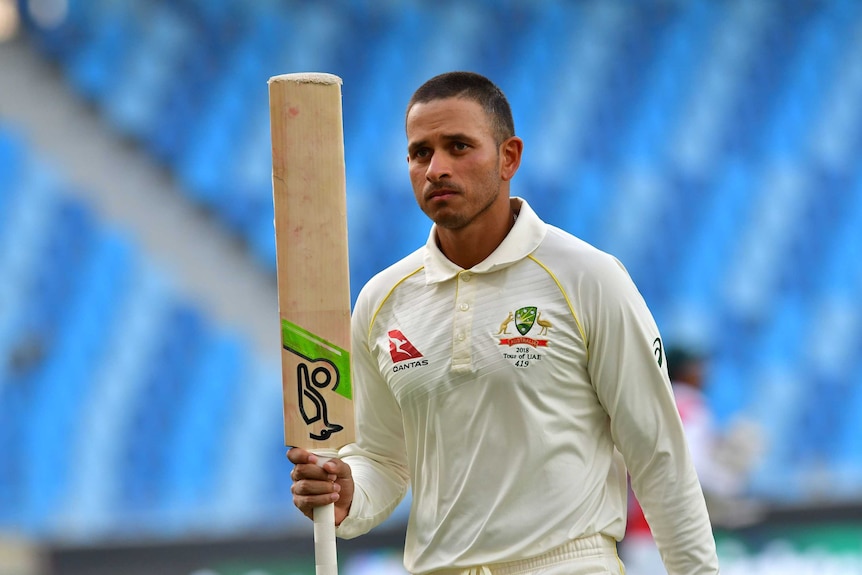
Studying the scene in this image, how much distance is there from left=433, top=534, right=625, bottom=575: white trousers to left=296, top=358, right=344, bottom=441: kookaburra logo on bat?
1.23 ft

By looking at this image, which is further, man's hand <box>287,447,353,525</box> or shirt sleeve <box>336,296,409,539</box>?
shirt sleeve <box>336,296,409,539</box>

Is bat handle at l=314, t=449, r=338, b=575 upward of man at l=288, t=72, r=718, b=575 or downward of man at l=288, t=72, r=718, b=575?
downward

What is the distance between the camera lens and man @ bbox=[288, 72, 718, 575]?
224cm

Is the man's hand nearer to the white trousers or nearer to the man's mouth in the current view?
the white trousers

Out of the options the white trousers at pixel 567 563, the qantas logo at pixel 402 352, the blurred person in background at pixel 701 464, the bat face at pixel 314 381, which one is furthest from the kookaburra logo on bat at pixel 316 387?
the blurred person in background at pixel 701 464

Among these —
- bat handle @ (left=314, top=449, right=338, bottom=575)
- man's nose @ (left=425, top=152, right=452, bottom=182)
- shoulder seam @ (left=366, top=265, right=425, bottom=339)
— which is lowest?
bat handle @ (left=314, top=449, right=338, bottom=575)

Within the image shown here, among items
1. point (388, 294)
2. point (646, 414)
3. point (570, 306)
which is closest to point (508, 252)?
point (570, 306)

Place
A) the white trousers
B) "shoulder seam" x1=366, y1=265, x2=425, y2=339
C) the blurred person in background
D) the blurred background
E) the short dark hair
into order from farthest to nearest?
the blurred background, the blurred person in background, "shoulder seam" x1=366, y1=265, x2=425, y2=339, the short dark hair, the white trousers

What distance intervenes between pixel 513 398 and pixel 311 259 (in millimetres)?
439

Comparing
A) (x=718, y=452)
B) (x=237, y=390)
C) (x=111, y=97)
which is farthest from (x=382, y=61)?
(x=718, y=452)

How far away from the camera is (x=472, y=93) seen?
91.5 inches

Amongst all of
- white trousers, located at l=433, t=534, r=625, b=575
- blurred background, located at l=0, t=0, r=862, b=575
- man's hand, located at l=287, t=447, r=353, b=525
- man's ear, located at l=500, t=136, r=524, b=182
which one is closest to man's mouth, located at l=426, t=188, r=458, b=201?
man's ear, located at l=500, t=136, r=524, b=182

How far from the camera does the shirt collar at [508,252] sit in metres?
2.35

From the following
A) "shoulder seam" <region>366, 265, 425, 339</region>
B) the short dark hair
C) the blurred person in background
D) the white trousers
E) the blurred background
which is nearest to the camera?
the white trousers
